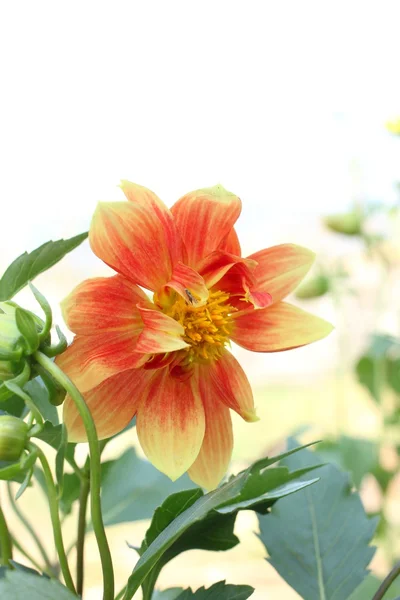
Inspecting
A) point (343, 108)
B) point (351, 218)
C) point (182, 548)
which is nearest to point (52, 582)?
point (182, 548)

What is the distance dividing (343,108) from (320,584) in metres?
0.73

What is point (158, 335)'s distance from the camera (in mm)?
250

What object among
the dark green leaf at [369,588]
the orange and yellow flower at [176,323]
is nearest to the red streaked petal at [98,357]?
the orange and yellow flower at [176,323]

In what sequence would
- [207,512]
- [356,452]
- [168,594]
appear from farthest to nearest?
[356,452] → [168,594] → [207,512]

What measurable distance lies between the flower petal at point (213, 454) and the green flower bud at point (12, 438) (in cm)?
7

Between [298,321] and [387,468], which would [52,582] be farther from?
[387,468]

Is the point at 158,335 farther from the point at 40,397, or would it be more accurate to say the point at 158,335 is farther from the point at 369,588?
the point at 369,588

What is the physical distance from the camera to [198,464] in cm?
28

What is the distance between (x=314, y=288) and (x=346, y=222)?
0.08 meters

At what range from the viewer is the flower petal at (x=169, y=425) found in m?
0.27

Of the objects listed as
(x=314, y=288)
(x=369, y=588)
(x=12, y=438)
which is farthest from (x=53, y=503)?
(x=314, y=288)

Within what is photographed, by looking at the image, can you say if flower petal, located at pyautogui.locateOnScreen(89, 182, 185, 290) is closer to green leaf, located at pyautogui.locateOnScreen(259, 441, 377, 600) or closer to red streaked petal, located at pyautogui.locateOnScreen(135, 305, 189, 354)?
red streaked petal, located at pyautogui.locateOnScreen(135, 305, 189, 354)

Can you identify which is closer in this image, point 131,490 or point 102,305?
point 102,305

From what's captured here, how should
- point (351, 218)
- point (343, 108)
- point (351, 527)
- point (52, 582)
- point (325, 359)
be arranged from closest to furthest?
point (52, 582) → point (351, 527) → point (351, 218) → point (343, 108) → point (325, 359)
